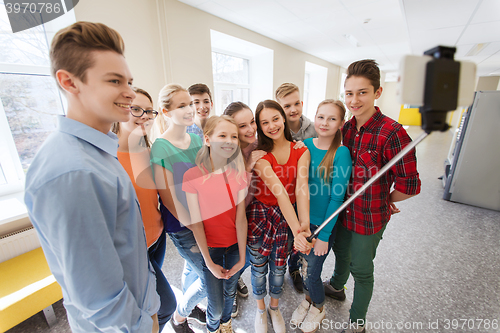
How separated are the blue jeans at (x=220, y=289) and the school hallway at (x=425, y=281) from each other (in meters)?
0.29

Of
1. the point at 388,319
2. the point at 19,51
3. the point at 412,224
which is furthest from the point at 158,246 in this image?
the point at 412,224

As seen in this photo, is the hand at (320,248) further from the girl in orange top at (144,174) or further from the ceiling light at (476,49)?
the ceiling light at (476,49)

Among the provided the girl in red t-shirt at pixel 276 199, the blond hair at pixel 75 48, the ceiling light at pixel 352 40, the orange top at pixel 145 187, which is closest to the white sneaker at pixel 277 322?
the girl in red t-shirt at pixel 276 199

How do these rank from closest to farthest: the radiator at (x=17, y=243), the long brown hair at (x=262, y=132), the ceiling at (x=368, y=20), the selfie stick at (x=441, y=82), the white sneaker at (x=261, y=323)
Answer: the selfie stick at (x=441, y=82) < the long brown hair at (x=262, y=132) < the white sneaker at (x=261, y=323) < the radiator at (x=17, y=243) < the ceiling at (x=368, y=20)

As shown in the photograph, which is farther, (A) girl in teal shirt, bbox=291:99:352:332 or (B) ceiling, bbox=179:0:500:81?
(B) ceiling, bbox=179:0:500:81

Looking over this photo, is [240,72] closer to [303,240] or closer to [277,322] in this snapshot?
[303,240]

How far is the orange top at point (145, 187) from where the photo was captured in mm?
1012

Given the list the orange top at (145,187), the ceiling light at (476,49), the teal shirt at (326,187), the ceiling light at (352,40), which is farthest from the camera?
the ceiling light at (352,40)

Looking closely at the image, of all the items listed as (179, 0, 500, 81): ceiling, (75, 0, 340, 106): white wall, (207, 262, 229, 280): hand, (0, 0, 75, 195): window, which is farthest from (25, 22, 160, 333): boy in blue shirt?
(179, 0, 500, 81): ceiling

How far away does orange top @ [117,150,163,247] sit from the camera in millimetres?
1012

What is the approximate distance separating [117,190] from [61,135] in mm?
197

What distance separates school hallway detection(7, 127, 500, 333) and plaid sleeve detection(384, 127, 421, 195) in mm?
1017

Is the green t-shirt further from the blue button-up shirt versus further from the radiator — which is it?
the radiator

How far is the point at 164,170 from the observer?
107 centimetres
